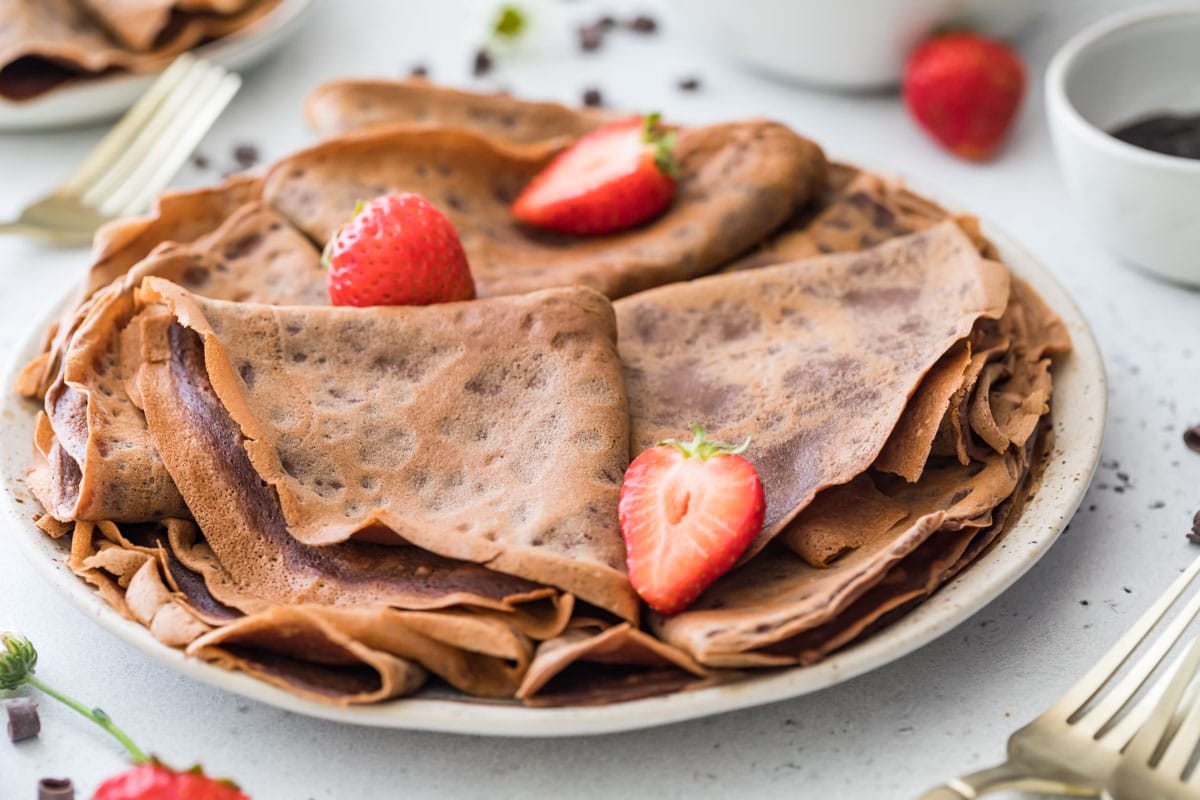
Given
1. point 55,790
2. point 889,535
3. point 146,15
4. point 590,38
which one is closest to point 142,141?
point 146,15

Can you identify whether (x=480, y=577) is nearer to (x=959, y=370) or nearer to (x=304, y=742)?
(x=304, y=742)

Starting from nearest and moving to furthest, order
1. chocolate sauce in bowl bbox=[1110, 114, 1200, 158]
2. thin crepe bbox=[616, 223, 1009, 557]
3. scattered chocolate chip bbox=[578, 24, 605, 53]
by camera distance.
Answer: thin crepe bbox=[616, 223, 1009, 557], chocolate sauce in bowl bbox=[1110, 114, 1200, 158], scattered chocolate chip bbox=[578, 24, 605, 53]

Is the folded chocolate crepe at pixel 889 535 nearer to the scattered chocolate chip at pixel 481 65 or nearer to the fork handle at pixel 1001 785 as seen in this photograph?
the fork handle at pixel 1001 785

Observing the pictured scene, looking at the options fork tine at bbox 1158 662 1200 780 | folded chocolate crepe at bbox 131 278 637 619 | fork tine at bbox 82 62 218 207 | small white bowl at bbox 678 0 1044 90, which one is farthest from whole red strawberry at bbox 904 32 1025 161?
fork tine at bbox 1158 662 1200 780

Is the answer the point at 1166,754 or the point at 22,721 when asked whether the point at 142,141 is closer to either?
the point at 22,721

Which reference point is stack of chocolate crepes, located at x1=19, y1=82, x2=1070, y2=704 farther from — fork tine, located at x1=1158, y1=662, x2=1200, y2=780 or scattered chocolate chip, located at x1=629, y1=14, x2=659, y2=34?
→ scattered chocolate chip, located at x1=629, y1=14, x2=659, y2=34

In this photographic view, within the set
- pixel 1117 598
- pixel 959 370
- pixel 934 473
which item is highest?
pixel 959 370

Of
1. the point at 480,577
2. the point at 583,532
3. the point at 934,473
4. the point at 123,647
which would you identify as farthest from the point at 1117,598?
the point at 123,647
